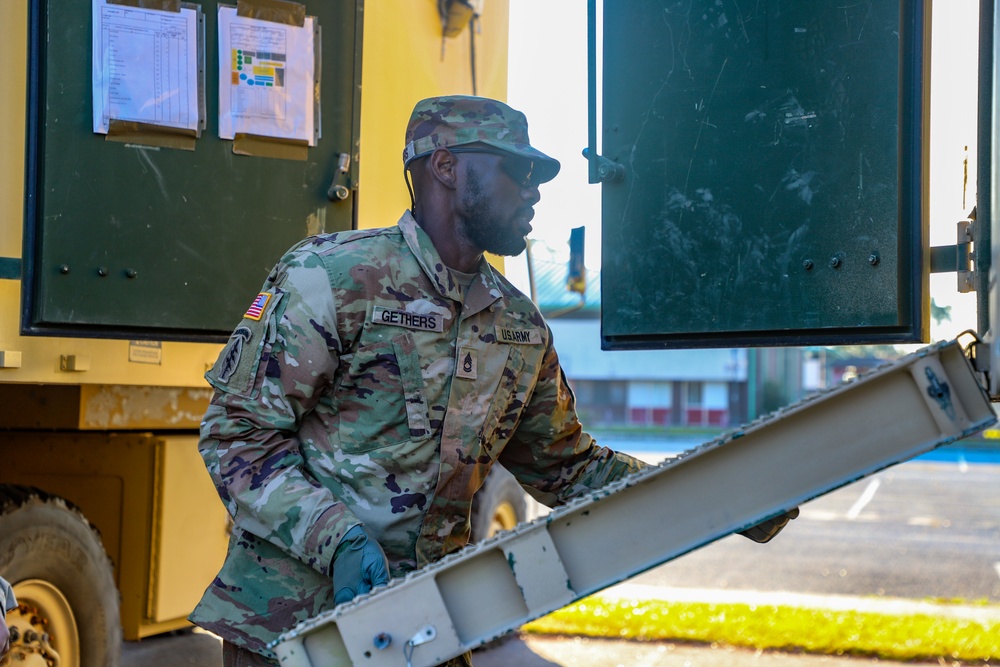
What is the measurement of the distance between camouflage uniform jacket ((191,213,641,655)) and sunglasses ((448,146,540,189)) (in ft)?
0.72

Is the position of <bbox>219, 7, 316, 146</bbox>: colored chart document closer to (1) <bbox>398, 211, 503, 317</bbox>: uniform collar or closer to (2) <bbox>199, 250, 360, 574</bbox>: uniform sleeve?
(1) <bbox>398, 211, 503, 317</bbox>: uniform collar

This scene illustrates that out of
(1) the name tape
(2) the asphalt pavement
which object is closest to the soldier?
(1) the name tape

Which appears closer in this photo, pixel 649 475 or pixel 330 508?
pixel 649 475

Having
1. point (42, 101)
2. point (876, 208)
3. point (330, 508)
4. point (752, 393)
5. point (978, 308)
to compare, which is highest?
point (42, 101)

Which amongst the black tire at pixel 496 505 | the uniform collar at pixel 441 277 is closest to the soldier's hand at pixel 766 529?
the uniform collar at pixel 441 277

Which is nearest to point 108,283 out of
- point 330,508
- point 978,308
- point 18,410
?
point 18,410

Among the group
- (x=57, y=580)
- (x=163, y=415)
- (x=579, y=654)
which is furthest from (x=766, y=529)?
(x=579, y=654)

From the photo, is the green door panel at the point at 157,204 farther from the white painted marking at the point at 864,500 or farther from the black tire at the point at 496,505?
the white painted marking at the point at 864,500

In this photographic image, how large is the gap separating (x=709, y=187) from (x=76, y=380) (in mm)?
2028

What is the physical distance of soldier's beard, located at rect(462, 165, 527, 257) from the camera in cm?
270

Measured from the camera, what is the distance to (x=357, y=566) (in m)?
2.21

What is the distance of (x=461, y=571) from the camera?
199 cm

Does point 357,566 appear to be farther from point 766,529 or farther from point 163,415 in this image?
point 163,415

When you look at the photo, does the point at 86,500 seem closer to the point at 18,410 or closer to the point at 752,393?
the point at 18,410
